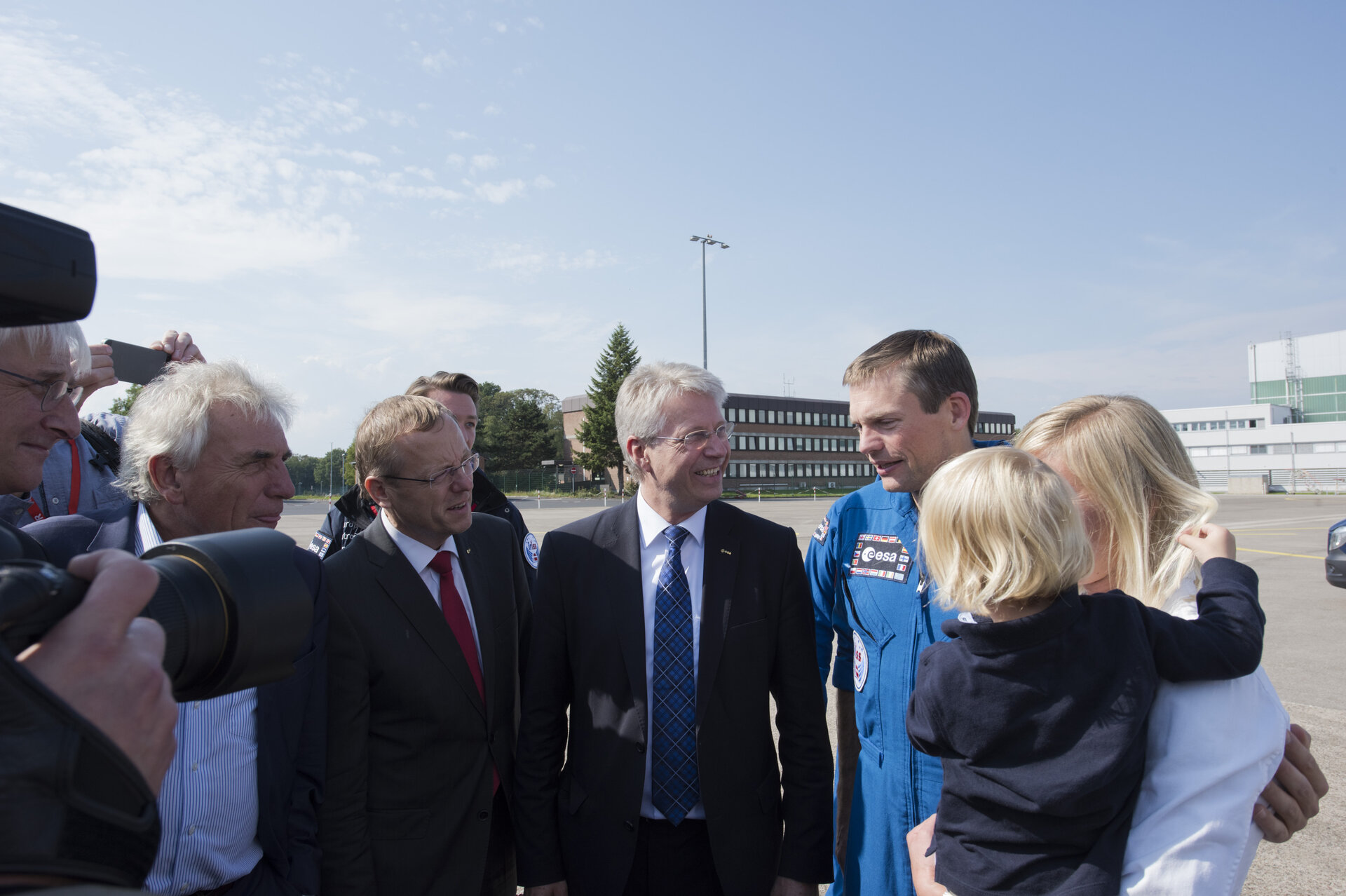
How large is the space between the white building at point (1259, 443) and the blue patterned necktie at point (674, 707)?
6842cm

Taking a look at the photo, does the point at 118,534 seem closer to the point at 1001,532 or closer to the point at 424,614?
the point at 424,614

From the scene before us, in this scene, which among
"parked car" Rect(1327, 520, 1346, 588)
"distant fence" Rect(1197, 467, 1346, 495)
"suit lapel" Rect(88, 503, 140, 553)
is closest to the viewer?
"suit lapel" Rect(88, 503, 140, 553)

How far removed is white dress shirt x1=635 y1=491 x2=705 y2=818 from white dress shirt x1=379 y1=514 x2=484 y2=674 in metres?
0.64

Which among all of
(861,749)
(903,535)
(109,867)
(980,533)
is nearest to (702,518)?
(903,535)

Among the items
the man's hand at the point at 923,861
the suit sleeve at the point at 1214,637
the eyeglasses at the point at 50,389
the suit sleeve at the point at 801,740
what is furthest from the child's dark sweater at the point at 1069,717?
the eyeglasses at the point at 50,389

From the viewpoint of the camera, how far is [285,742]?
211 cm

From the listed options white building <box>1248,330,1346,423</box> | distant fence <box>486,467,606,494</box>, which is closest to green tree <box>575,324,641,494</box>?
distant fence <box>486,467,606,494</box>

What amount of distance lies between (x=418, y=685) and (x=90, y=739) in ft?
5.75

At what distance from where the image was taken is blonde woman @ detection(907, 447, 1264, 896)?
1.46m

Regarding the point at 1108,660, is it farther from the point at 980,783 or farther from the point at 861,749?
the point at 861,749

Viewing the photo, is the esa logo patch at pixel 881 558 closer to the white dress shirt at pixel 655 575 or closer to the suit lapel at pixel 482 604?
the white dress shirt at pixel 655 575

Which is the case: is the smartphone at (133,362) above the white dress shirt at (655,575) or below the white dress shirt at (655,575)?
above

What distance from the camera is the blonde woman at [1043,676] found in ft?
4.81

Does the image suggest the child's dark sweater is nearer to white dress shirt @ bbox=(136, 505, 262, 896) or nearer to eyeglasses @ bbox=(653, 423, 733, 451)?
eyeglasses @ bbox=(653, 423, 733, 451)
